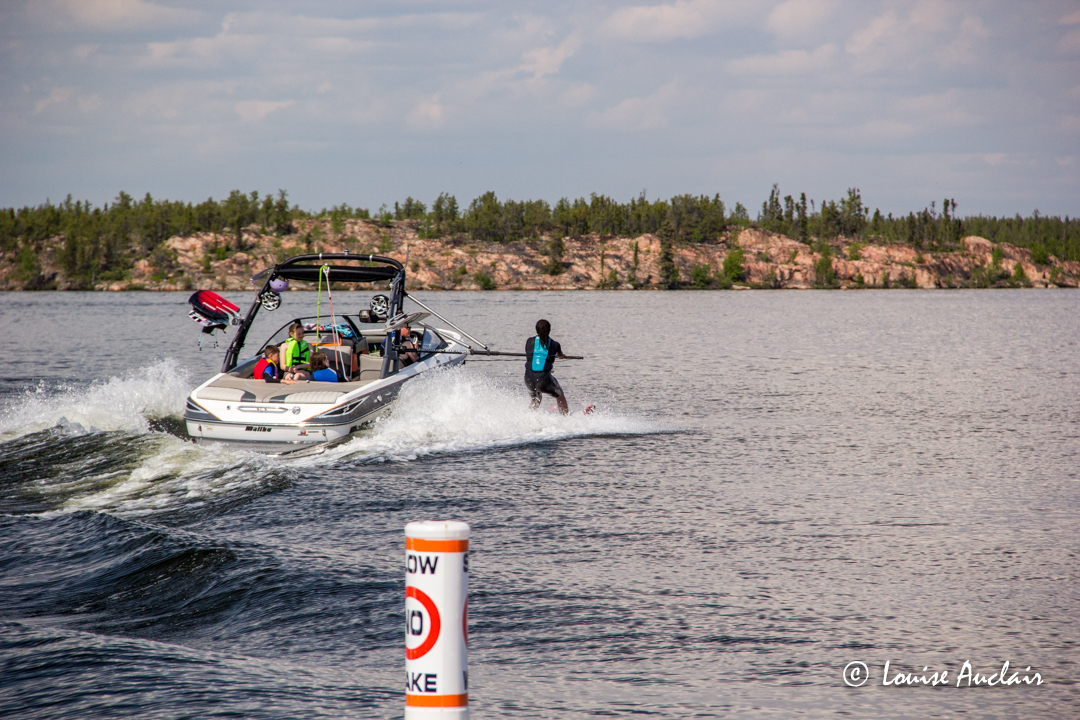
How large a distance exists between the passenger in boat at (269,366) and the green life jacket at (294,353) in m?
0.19

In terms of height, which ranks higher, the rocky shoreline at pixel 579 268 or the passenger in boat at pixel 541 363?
the rocky shoreline at pixel 579 268

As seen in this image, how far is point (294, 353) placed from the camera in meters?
15.9

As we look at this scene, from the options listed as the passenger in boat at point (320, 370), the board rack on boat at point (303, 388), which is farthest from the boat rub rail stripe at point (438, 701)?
the passenger in boat at point (320, 370)

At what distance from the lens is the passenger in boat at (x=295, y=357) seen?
50.9 feet

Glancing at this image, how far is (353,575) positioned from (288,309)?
85.0 metres

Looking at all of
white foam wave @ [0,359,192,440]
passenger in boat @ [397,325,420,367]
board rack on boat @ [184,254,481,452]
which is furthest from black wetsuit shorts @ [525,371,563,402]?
white foam wave @ [0,359,192,440]

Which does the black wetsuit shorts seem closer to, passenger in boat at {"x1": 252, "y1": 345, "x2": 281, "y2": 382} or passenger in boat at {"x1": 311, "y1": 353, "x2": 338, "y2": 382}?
passenger in boat at {"x1": 311, "y1": 353, "x2": 338, "y2": 382}

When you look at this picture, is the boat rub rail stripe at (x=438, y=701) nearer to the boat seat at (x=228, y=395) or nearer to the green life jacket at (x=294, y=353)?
the boat seat at (x=228, y=395)

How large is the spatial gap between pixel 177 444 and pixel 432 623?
12.8 meters

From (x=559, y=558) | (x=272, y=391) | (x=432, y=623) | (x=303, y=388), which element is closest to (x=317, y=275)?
(x=303, y=388)

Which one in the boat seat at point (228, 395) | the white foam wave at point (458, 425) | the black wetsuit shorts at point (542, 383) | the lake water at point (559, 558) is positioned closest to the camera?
the lake water at point (559, 558)

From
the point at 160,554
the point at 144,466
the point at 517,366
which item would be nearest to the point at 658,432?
the point at 144,466

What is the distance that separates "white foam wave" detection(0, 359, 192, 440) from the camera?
16.9 m

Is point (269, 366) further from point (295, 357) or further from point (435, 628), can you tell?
point (435, 628)
